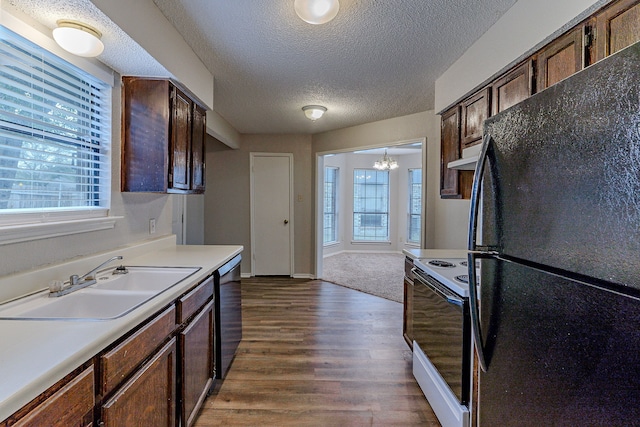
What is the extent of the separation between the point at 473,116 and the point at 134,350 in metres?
2.44

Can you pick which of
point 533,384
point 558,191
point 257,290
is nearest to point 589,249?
point 558,191

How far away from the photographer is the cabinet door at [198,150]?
2.57 meters

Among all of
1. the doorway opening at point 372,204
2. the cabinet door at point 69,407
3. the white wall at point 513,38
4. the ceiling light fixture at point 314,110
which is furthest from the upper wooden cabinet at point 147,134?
the doorway opening at point 372,204

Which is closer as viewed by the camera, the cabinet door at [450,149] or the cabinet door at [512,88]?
the cabinet door at [512,88]

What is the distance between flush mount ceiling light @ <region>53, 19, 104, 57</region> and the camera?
1.45 meters

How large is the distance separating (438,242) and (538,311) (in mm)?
2835

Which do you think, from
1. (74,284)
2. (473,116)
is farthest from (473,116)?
(74,284)

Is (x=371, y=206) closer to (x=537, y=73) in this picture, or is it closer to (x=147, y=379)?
(x=537, y=73)

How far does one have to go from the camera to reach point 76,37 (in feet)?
4.79

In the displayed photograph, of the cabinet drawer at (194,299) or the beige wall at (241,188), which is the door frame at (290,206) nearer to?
the beige wall at (241,188)

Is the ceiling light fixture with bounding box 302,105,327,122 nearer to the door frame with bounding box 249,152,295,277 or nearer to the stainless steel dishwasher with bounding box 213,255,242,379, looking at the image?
the door frame with bounding box 249,152,295,277

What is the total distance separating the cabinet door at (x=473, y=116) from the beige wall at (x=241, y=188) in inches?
121

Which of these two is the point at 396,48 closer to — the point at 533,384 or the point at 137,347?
the point at 533,384

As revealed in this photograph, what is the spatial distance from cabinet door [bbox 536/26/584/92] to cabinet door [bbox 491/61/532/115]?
8 centimetres
